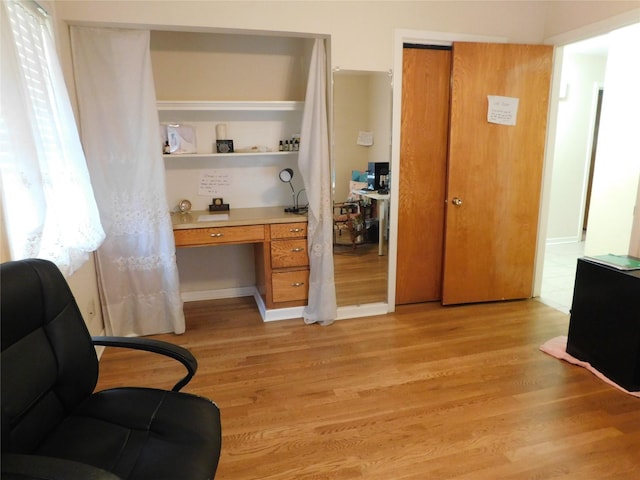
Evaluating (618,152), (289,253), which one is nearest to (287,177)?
(289,253)

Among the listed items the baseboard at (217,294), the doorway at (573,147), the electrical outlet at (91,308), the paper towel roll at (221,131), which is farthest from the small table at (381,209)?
the doorway at (573,147)

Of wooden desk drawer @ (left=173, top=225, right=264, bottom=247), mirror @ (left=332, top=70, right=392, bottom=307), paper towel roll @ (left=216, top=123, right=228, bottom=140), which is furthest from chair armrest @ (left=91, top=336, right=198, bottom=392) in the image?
paper towel roll @ (left=216, top=123, right=228, bottom=140)

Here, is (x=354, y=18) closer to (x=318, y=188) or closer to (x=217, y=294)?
(x=318, y=188)

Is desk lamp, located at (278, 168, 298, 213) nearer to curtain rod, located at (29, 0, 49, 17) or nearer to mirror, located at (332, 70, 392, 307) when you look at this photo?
mirror, located at (332, 70, 392, 307)

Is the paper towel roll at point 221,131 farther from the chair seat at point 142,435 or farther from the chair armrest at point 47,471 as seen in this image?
the chair armrest at point 47,471

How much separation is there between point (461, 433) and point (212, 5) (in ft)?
9.02

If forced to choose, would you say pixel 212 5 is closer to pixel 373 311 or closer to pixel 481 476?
pixel 373 311

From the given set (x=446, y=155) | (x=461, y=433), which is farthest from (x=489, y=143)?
(x=461, y=433)

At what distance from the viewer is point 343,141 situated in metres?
2.93

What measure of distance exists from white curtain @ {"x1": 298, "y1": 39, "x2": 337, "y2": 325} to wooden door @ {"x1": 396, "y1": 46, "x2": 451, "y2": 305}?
0.62m

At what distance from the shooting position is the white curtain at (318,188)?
9.07 feet

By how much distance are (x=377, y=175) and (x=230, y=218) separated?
112 cm

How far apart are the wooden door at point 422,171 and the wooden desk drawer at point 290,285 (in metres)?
0.78

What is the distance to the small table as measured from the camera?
3.09m
